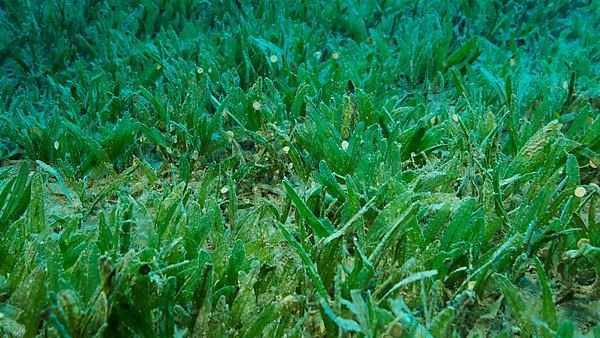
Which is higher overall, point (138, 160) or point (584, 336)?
point (138, 160)

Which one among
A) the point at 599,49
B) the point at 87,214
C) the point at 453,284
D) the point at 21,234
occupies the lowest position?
the point at 599,49

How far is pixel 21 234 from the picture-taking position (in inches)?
71.8

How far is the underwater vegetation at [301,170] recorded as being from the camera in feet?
5.18

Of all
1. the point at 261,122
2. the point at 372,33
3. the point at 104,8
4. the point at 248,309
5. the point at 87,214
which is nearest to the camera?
the point at 248,309

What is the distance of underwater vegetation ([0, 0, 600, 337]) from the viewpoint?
1.58 m

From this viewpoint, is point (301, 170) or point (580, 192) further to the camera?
point (301, 170)

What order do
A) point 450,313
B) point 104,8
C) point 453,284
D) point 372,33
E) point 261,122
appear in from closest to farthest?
point 450,313, point 453,284, point 261,122, point 372,33, point 104,8

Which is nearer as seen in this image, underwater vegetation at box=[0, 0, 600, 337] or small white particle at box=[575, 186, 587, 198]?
underwater vegetation at box=[0, 0, 600, 337]

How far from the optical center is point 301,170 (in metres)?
2.38

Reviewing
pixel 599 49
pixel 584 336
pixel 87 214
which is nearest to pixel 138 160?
pixel 87 214

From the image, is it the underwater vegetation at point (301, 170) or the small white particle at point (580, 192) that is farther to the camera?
the small white particle at point (580, 192)

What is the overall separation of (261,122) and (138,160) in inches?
21.5

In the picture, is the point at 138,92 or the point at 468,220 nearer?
the point at 468,220

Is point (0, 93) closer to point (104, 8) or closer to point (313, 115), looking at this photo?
point (104, 8)
